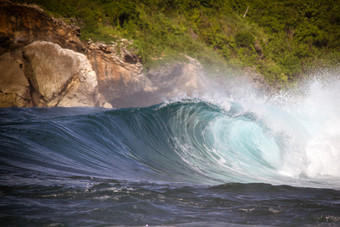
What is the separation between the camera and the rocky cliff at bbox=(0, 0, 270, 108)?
16.1m

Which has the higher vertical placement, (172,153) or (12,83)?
(12,83)

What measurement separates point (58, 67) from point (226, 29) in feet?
55.6

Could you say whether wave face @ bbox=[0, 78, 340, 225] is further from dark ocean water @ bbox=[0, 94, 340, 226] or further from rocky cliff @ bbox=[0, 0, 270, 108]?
rocky cliff @ bbox=[0, 0, 270, 108]

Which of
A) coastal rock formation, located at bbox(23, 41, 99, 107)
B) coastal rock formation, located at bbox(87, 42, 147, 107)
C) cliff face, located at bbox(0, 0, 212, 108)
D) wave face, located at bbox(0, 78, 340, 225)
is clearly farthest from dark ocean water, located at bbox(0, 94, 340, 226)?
coastal rock formation, located at bbox(87, 42, 147, 107)

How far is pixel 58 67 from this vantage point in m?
16.9

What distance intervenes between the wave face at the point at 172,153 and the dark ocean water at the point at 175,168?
0.07 ft

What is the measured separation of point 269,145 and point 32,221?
7.52 metres

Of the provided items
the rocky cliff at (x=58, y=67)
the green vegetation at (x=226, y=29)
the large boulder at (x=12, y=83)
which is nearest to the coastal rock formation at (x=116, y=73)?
the rocky cliff at (x=58, y=67)

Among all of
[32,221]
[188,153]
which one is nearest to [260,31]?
[188,153]

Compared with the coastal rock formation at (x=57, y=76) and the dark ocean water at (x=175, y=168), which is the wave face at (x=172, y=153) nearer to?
the dark ocean water at (x=175, y=168)

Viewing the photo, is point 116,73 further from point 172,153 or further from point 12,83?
point 172,153

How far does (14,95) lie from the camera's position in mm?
15562

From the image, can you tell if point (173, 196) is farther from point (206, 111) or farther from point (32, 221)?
point (206, 111)

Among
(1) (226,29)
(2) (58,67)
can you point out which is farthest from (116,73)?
(1) (226,29)
